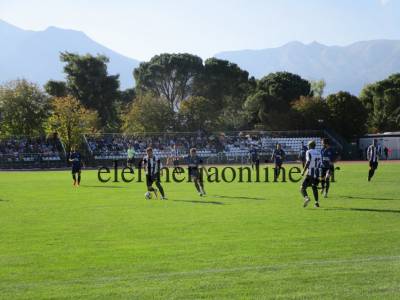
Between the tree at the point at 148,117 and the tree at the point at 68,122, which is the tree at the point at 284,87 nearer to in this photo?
the tree at the point at 148,117

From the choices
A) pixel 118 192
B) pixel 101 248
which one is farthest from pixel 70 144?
pixel 101 248

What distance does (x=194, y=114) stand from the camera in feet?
238

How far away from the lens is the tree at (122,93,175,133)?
68812mm

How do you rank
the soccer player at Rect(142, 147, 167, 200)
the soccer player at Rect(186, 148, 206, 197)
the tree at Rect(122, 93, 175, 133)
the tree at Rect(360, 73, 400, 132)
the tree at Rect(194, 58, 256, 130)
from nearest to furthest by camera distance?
1. the soccer player at Rect(142, 147, 167, 200)
2. the soccer player at Rect(186, 148, 206, 197)
3. the tree at Rect(122, 93, 175, 133)
4. the tree at Rect(360, 73, 400, 132)
5. the tree at Rect(194, 58, 256, 130)

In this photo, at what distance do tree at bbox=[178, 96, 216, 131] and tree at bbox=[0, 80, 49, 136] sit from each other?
17.0 meters

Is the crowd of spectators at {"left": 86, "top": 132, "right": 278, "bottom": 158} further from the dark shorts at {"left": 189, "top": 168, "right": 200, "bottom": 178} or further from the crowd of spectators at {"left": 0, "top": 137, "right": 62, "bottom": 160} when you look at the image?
the dark shorts at {"left": 189, "top": 168, "right": 200, "bottom": 178}

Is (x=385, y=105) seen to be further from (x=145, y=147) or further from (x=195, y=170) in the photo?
(x=195, y=170)

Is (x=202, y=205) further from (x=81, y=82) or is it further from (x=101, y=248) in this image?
(x=81, y=82)

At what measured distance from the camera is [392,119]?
85125mm

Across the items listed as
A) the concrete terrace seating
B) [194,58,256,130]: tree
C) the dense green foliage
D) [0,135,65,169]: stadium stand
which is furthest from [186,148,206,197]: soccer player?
[194,58,256,130]: tree

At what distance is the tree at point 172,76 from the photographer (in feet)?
294

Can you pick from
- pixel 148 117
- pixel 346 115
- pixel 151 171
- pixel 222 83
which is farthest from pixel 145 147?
pixel 222 83

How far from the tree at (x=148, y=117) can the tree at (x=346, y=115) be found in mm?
20087

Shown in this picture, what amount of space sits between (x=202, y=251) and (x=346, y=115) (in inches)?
2487
